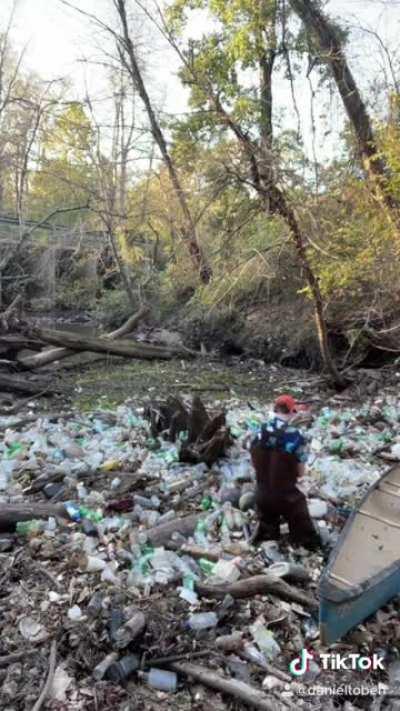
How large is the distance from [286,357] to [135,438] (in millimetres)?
6175

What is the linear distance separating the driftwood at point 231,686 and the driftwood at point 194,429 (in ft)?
8.34

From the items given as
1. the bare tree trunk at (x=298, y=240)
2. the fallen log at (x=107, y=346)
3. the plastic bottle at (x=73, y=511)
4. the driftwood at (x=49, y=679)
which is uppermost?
the bare tree trunk at (x=298, y=240)

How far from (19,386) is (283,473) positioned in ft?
19.0

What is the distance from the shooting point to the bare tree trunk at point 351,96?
303 inches

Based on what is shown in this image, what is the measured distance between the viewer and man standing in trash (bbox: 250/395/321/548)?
3246 mm

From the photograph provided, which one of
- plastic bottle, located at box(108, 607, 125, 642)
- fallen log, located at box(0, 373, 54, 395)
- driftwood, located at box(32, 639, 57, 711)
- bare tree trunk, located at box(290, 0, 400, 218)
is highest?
bare tree trunk, located at box(290, 0, 400, 218)

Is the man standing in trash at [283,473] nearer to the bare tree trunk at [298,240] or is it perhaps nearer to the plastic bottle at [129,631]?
the plastic bottle at [129,631]

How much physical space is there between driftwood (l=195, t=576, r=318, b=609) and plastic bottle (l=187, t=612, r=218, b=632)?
175mm

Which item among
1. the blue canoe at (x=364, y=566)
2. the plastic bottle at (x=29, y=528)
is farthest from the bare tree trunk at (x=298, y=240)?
the plastic bottle at (x=29, y=528)

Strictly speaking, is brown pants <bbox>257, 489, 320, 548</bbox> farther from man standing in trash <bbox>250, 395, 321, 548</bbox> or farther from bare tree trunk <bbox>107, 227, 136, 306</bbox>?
bare tree trunk <bbox>107, 227, 136, 306</bbox>

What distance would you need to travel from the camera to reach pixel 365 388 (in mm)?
8141

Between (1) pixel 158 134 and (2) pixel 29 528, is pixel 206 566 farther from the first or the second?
(1) pixel 158 134

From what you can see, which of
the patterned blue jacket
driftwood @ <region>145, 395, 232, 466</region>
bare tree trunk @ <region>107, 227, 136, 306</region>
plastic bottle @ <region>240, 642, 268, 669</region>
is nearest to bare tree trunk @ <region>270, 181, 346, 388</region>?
driftwood @ <region>145, 395, 232, 466</region>

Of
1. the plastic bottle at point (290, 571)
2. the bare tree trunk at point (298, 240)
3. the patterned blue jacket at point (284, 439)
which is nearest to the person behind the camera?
the plastic bottle at point (290, 571)
